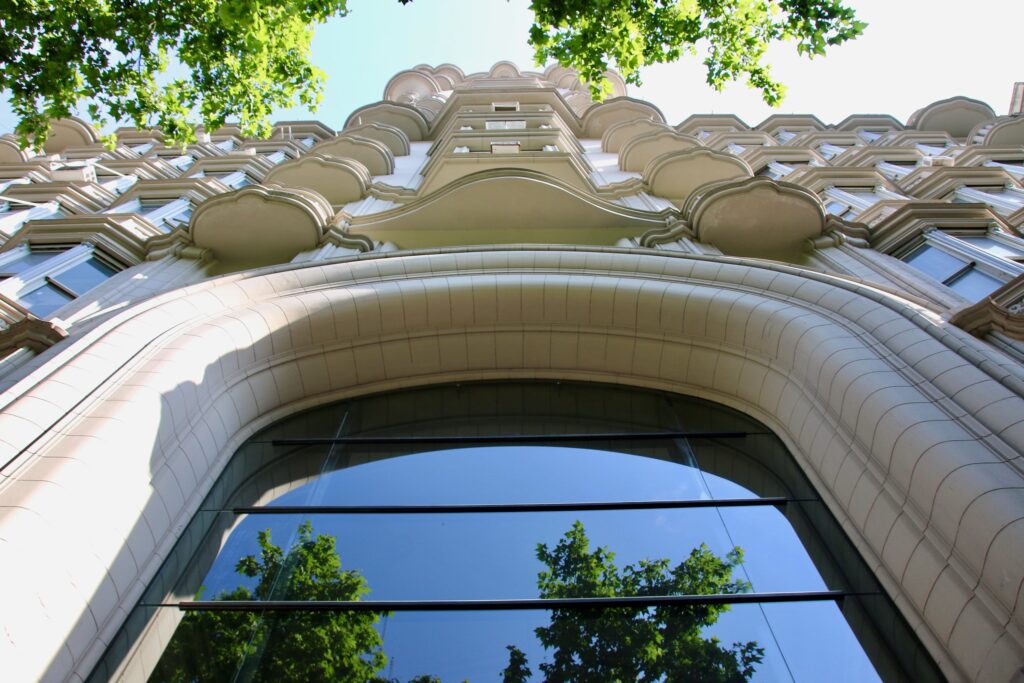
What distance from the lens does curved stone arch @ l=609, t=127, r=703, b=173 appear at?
954 inches

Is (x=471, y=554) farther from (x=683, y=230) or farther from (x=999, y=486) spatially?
(x=683, y=230)

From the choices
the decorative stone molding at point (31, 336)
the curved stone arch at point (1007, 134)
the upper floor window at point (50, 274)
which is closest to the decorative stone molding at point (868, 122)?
the curved stone arch at point (1007, 134)

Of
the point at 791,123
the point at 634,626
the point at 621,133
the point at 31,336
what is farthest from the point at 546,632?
the point at 791,123

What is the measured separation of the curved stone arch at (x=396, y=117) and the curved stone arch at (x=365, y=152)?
10690 millimetres

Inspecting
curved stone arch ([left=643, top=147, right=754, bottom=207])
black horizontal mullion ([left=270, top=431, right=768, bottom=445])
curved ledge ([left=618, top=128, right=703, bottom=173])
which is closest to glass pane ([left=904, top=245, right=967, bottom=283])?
black horizontal mullion ([left=270, top=431, right=768, bottom=445])

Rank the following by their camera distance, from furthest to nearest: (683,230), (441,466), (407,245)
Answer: (407,245), (683,230), (441,466)

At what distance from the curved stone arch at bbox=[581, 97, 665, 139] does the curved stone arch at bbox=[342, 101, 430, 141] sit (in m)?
8.19

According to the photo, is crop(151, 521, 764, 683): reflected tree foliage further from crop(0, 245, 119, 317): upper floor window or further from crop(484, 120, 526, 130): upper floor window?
crop(484, 120, 526, 130): upper floor window

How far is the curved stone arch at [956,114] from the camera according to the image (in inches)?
1368

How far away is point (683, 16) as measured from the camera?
11781mm

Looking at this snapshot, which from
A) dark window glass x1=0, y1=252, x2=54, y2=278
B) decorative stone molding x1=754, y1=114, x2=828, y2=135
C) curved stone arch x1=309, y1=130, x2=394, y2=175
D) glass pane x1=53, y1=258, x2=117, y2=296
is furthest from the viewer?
decorative stone molding x1=754, y1=114, x2=828, y2=135

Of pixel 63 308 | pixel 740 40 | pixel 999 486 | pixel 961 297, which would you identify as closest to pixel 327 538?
pixel 999 486

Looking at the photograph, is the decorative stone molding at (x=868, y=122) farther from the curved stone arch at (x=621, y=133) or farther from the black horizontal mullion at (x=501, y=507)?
the black horizontal mullion at (x=501, y=507)

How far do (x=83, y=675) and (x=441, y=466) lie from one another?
12.5 feet
